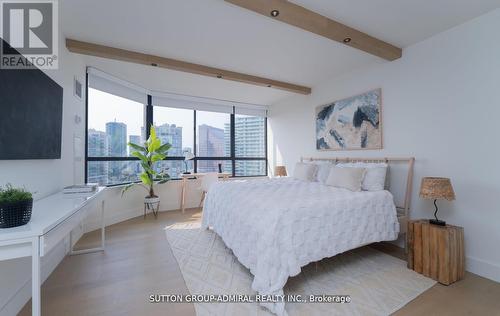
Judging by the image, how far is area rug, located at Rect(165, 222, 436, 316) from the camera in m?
1.63

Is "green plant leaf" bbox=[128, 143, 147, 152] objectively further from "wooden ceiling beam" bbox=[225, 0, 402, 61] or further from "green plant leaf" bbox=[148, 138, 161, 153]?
"wooden ceiling beam" bbox=[225, 0, 402, 61]

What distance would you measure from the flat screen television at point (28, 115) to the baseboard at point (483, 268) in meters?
4.25

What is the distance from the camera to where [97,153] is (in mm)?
3658

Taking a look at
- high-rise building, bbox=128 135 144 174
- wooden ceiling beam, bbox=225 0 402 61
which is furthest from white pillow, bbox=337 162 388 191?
high-rise building, bbox=128 135 144 174

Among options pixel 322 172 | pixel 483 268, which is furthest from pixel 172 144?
pixel 483 268

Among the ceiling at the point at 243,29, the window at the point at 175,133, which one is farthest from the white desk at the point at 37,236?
the window at the point at 175,133

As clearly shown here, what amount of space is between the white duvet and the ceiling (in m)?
1.86

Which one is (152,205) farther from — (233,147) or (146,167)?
(233,147)

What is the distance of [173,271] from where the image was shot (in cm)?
219

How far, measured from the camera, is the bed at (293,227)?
1.65 metres

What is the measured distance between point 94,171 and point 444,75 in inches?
206

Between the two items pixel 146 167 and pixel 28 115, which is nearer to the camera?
pixel 28 115

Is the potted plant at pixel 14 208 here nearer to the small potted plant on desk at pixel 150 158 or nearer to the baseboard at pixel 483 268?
the small potted plant on desk at pixel 150 158

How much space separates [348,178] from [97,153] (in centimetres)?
409
